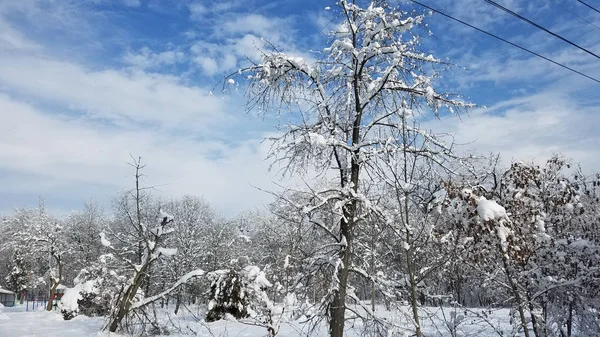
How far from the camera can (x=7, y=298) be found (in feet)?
166

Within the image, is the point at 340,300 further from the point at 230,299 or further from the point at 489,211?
the point at 230,299

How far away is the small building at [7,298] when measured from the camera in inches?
1878

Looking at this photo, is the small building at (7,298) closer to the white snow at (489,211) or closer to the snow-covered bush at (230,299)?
the snow-covered bush at (230,299)

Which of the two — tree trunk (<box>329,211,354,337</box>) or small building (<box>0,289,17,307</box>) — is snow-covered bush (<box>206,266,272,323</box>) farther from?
small building (<box>0,289,17,307</box>)

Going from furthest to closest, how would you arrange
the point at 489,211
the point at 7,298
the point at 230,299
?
the point at 7,298 → the point at 230,299 → the point at 489,211

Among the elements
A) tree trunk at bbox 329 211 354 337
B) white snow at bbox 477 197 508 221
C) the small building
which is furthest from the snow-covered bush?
the small building

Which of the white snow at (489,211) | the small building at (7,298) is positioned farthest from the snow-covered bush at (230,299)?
the small building at (7,298)

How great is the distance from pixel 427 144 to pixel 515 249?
1798 mm

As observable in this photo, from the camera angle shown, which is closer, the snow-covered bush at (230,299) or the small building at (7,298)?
the snow-covered bush at (230,299)

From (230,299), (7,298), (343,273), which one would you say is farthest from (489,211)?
(7,298)

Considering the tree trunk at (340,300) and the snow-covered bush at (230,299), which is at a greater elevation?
the tree trunk at (340,300)

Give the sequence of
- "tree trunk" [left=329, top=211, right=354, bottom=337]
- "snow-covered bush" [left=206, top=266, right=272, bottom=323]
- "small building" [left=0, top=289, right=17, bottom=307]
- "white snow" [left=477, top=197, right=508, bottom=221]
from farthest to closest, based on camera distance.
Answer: "small building" [left=0, top=289, right=17, bottom=307] → "snow-covered bush" [left=206, top=266, right=272, bottom=323] → "tree trunk" [left=329, top=211, right=354, bottom=337] → "white snow" [left=477, top=197, right=508, bottom=221]

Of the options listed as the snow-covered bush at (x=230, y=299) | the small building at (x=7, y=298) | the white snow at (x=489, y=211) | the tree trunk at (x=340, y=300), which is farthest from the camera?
the small building at (x=7, y=298)

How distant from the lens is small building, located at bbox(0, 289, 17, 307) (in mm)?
47694
